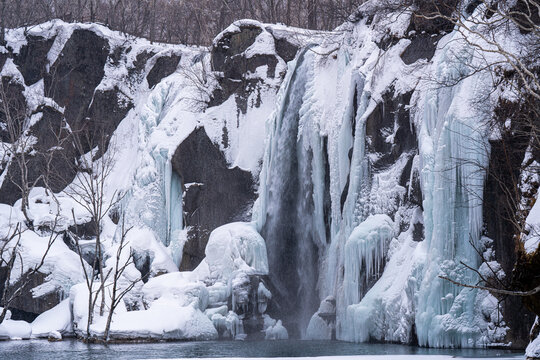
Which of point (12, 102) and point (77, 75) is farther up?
point (77, 75)

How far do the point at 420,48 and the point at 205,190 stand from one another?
901cm

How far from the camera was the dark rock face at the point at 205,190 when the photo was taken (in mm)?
22984

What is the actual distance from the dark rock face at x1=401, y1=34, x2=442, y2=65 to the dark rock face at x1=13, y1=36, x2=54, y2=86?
18.6 meters

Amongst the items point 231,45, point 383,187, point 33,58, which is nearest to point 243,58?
point 231,45

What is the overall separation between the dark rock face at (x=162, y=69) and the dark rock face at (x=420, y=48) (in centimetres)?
1462

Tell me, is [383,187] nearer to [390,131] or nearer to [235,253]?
[390,131]

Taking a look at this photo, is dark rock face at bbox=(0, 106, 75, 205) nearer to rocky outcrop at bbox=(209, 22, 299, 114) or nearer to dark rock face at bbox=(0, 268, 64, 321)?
dark rock face at bbox=(0, 268, 64, 321)

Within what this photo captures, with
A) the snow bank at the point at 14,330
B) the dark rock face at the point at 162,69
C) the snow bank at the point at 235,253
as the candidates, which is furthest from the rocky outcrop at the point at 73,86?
the snow bank at the point at 235,253

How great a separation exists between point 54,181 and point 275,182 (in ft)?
38.7

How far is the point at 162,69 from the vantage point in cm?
3070

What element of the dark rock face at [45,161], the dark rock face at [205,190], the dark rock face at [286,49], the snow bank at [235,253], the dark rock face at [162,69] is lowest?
the snow bank at [235,253]

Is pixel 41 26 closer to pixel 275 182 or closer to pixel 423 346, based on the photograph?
pixel 275 182

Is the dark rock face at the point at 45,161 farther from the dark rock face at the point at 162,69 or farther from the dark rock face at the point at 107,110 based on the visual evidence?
the dark rock face at the point at 162,69

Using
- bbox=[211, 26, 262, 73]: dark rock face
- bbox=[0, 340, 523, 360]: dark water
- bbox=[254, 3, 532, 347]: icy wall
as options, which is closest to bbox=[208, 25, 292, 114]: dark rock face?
bbox=[211, 26, 262, 73]: dark rock face
